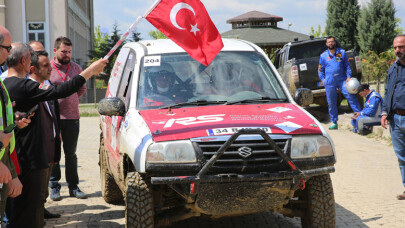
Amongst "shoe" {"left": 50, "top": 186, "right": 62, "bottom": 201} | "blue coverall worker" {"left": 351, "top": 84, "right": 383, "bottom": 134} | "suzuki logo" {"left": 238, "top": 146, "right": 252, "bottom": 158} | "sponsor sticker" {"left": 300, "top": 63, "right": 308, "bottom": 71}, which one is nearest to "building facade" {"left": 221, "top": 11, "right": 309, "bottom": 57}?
"sponsor sticker" {"left": 300, "top": 63, "right": 308, "bottom": 71}

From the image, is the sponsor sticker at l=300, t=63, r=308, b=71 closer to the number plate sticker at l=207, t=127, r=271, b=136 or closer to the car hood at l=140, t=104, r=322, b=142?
the car hood at l=140, t=104, r=322, b=142

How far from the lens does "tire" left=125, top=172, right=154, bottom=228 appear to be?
450 cm

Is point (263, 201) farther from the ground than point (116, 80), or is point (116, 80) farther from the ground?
point (116, 80)

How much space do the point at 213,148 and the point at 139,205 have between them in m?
0.78

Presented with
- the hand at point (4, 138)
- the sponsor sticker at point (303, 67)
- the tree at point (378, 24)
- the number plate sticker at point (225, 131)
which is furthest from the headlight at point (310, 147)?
the tree at point (378, 24)

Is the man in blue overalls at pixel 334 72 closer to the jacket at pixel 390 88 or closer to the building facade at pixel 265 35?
the jacket at pixel 390 88

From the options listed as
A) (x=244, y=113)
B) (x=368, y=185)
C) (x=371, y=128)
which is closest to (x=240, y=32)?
(x=371, y=128)

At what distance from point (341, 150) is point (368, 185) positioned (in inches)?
129

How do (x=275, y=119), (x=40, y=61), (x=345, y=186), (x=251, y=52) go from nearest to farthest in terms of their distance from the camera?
(x=275, y=119), (x=40, y=61), (x=251, y=52), (x=345, y=186)

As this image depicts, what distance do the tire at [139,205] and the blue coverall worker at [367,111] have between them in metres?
8.56

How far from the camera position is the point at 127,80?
229 inches

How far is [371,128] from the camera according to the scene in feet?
43.8

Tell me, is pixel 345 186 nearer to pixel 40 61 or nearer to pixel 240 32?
pixel 40 61

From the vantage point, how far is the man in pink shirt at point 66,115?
23.7ft
